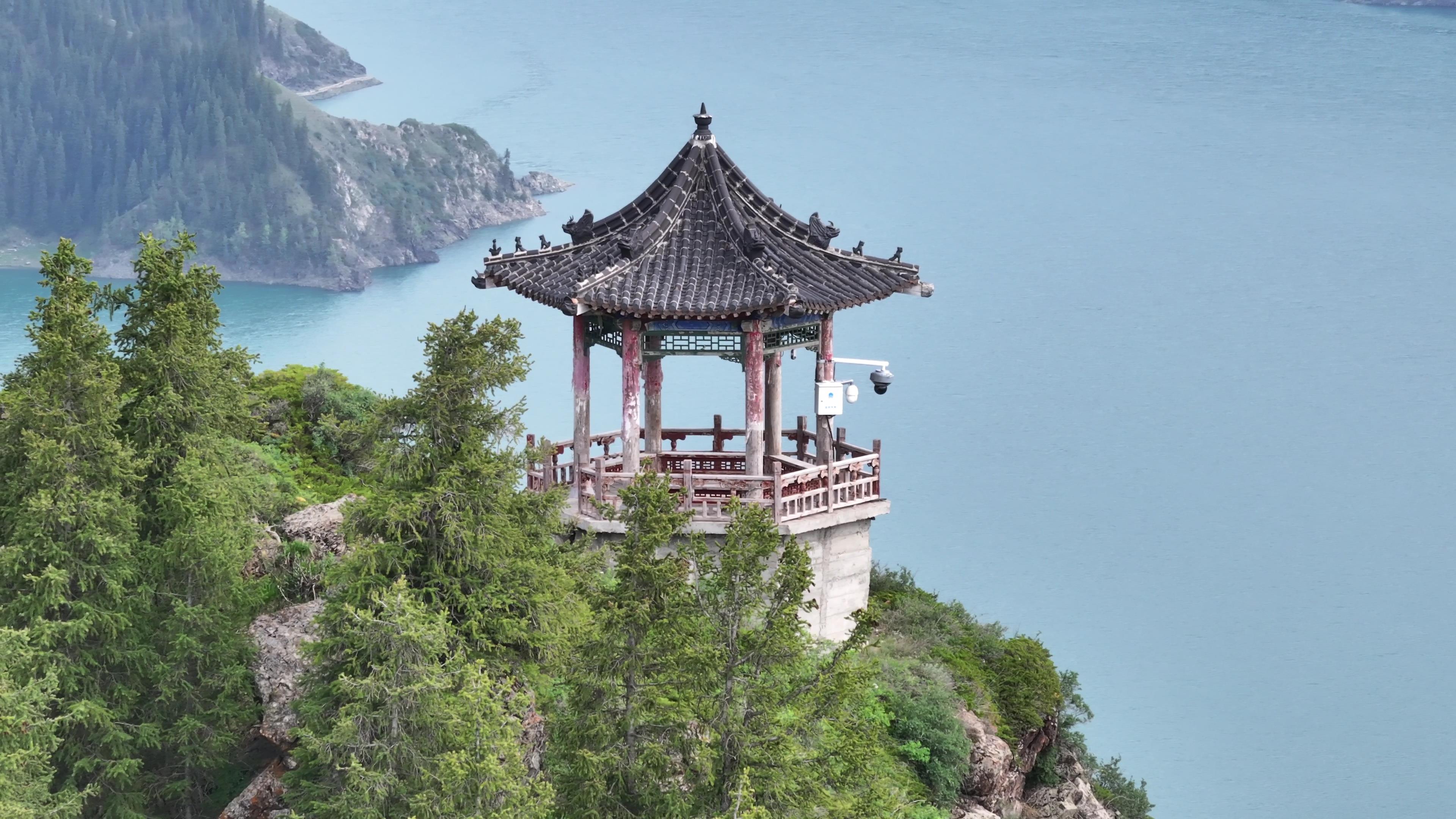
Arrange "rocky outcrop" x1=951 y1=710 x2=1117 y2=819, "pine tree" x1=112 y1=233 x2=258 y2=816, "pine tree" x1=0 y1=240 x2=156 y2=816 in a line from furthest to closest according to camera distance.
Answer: "rocky outcrop" x1=951 y1=710 x2=1117 y2=819 < "pine tree" x1=112 y1=233 x2=258 y2=816 < "pine tree" x1=0 y1=240 x2=156 y2=816

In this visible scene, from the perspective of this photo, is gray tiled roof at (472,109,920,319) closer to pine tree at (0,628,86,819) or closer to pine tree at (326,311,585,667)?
pine tree at (326,311,585,667)

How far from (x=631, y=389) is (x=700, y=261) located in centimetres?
195

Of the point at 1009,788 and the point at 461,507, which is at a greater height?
the point at 461,507

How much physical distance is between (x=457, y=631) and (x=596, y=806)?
276 centimetres

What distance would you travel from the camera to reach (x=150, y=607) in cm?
2316

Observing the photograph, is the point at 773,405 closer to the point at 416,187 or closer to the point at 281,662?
the point at 281,662

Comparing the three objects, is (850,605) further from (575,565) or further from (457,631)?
(457,631)

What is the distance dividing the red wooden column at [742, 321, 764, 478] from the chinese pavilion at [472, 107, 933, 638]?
0.02 m

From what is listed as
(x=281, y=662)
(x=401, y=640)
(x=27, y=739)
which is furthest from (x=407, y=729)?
(x=281, y=662)

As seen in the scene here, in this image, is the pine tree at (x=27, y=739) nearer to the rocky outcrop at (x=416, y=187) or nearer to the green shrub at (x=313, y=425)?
the green shrub at (x=313, y=425)

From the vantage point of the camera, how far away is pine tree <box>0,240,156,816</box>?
22.0 metres

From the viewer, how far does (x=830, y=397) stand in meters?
27.6

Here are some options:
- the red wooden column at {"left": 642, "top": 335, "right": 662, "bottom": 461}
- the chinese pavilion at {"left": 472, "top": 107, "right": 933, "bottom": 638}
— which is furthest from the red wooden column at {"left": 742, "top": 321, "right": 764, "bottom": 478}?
the red wooden column at {"left": 642, "top": 335, "right": 662, "bottom": 461}

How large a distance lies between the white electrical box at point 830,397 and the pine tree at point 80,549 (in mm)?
9400
